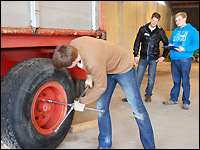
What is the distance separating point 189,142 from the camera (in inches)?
124

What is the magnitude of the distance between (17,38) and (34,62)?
1.10 ft

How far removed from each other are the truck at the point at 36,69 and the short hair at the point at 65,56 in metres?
0.50

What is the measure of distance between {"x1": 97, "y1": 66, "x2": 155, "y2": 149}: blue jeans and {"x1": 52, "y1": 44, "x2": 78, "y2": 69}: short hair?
0.69 meters

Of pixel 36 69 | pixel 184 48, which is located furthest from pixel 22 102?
pixel 184 48

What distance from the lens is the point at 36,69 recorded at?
2.56 metres

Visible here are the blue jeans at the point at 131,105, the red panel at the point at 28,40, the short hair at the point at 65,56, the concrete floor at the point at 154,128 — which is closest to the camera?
the short hair at the point at 65,56

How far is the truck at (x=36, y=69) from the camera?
2.36 m

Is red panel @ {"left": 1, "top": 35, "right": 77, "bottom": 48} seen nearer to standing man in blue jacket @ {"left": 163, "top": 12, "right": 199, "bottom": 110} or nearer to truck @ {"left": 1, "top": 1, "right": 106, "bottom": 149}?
truck @ {"left": 1, "top": 1, "right": 106, "bottom": 149}

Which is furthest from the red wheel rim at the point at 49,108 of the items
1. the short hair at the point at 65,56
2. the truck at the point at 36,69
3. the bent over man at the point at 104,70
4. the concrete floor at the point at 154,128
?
the short hair at the point at 65,56

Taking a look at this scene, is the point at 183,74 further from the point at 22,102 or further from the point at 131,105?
the point at 22,102

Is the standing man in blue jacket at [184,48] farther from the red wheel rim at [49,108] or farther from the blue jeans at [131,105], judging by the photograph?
the red wheel rim at [49,108]

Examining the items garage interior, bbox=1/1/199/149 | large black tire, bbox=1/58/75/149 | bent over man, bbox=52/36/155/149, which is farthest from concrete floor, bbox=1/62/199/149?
large black tire, bbox=1/58/75/149

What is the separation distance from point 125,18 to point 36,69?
9.05 metres

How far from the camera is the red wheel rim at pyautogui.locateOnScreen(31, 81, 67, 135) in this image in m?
2.80
